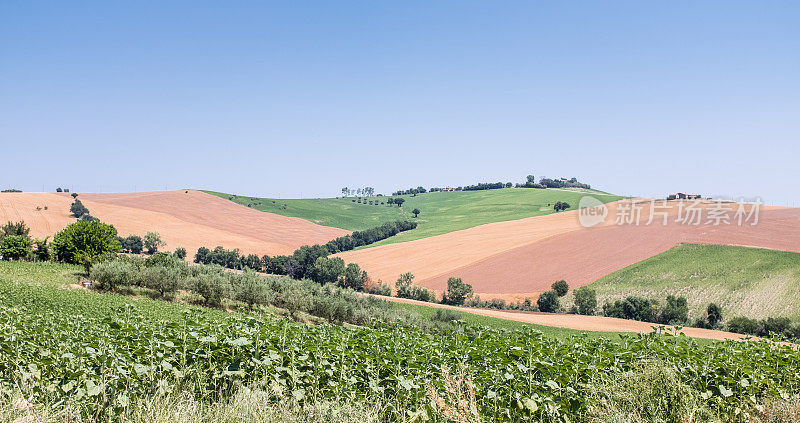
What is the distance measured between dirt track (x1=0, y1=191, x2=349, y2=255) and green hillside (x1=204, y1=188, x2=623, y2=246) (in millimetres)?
11158

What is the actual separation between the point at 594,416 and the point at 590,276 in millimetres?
75235

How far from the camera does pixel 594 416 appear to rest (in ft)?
22.4

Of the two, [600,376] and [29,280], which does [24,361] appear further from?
[29,280]

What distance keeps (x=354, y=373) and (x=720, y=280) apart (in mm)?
75636

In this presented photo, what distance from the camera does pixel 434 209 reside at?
549 ft

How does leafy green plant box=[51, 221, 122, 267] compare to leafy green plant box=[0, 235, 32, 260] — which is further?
leafy green plant box=[0, 235, 32, 260]

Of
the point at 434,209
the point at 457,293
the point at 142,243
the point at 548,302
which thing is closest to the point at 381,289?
the point at 457,293

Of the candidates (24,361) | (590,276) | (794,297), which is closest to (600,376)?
(24,361)

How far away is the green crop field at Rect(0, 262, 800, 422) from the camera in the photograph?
640 cm

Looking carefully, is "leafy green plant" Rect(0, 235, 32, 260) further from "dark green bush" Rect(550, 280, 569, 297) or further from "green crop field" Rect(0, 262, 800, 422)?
"dark green bush" Rect(550, 280, 569, 297)

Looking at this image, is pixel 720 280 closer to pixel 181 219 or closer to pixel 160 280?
pixel 160 280

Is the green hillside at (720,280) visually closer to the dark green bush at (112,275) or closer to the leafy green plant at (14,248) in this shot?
the dark green bush at (112,275)

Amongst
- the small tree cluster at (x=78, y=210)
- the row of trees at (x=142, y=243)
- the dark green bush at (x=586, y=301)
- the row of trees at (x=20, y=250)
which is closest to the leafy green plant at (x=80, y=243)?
the row of trees at (x=20, y=250)

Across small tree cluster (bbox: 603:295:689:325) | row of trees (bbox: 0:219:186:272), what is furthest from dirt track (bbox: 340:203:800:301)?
Answer: row of trees (bbox: 0:219:186:272)
